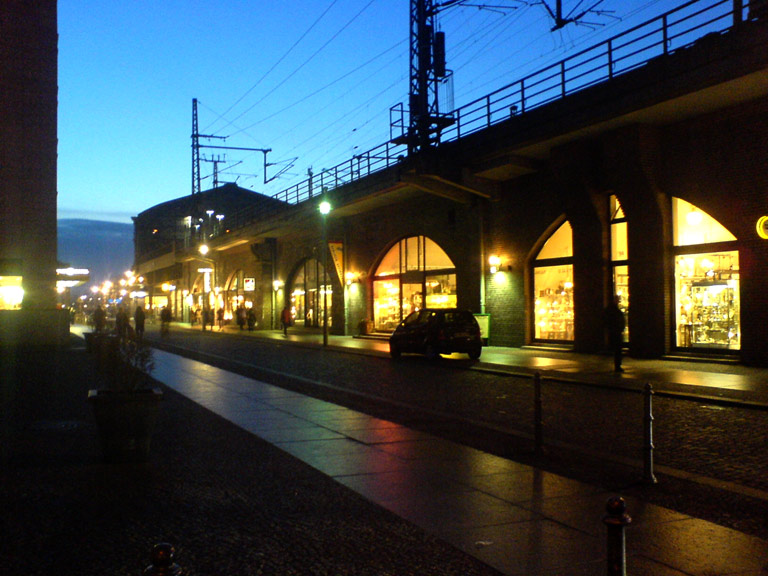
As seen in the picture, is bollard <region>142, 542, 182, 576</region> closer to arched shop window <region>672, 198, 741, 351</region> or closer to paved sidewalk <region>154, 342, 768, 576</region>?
paved sidewalk <region>154, 342, 768, 576</region>

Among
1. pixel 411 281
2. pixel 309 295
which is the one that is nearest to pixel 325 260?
pixel 411 281

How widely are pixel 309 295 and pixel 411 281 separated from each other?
12.7 metres

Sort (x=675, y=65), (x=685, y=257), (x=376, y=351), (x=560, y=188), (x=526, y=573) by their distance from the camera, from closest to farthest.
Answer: (x=526, y=573) < (x=675, y=65) < (x=685, y=257) < (x=560, y=188) < (x=376, y=351)

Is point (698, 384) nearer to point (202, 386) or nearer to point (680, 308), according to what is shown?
point (680, 308)

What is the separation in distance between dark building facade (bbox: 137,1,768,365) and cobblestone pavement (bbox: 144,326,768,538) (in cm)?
584

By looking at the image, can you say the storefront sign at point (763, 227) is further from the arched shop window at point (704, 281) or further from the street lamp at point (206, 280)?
the street lamp at point (206, 280)

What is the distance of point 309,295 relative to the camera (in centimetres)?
4506

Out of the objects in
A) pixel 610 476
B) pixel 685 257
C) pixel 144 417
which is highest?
pixel 685 257

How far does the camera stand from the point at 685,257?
21.1 meters

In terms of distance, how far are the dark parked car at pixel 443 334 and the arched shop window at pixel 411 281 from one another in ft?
22.6

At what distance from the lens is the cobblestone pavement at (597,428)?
24.0ft

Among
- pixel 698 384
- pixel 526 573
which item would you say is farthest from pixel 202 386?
pixel 526 573

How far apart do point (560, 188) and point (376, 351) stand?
856 centimetres

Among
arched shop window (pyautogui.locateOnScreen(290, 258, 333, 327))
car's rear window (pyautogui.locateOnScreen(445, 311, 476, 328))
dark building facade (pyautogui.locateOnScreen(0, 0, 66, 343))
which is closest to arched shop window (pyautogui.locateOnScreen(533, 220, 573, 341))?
car's rear window (pyautogui.locateOnScreen(445, 311, 476, 328))
